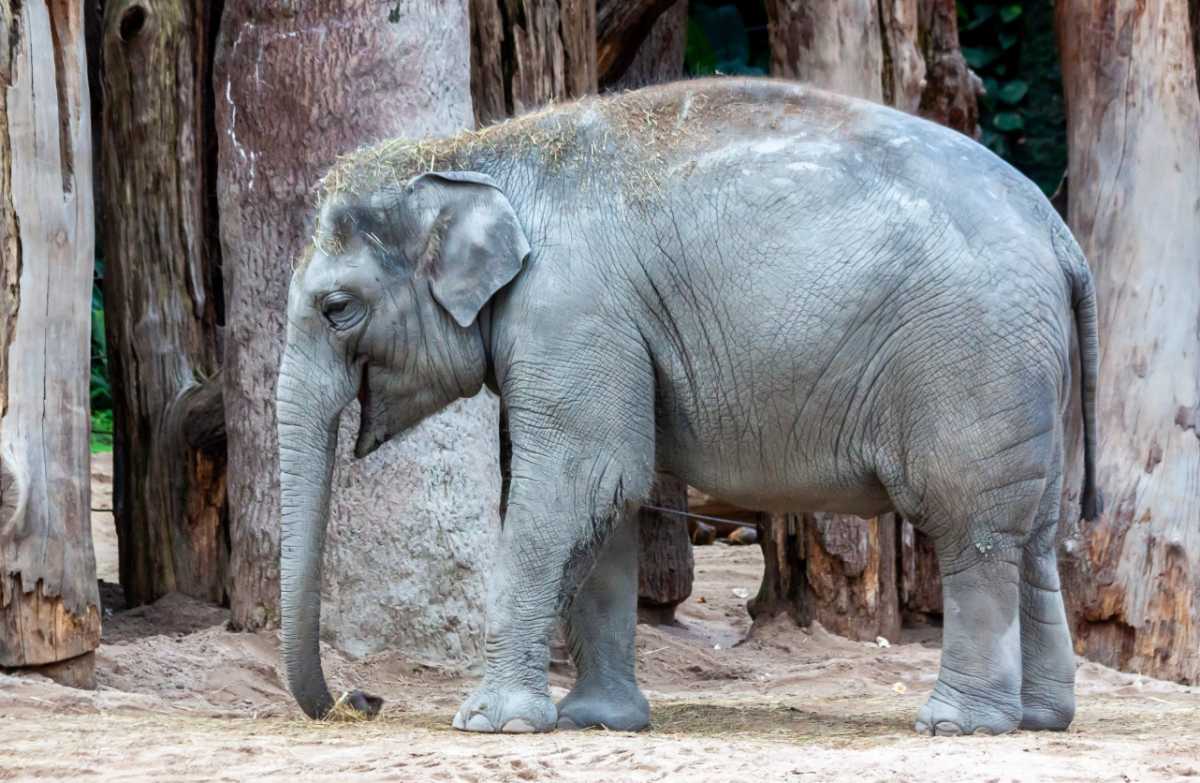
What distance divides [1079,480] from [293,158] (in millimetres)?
3766

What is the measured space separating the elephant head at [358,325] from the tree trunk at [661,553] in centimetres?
325

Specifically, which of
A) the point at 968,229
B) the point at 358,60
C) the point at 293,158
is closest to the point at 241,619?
the point at 293,158

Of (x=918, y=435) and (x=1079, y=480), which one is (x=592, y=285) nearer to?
(x=918, y=435)

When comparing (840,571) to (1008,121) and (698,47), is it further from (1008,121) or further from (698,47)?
(1008,121)

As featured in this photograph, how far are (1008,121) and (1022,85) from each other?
1.27ft

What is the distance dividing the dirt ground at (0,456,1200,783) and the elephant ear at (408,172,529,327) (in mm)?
1350

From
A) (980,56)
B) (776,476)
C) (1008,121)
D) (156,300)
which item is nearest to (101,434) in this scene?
(156,300)

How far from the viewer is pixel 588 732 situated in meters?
4.87

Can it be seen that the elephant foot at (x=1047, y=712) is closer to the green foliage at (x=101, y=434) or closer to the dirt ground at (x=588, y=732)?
the dirt ground at (x=588, y=732)

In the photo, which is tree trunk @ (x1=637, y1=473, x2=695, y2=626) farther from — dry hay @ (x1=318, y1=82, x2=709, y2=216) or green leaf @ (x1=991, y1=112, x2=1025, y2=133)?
green leaf @ (x1=991, y1=112, x2=1025, y2=133)

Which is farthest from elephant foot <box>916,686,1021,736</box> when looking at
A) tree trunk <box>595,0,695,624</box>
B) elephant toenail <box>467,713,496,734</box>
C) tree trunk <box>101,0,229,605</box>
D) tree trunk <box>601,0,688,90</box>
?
tree trunk <box>601,0,688,90</box>

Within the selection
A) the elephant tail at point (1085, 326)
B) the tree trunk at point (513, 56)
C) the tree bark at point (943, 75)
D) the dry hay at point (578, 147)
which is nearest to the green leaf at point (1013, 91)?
the tree bark at point (943, 75)

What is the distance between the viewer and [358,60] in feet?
20.7

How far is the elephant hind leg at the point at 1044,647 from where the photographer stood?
16.8ft
